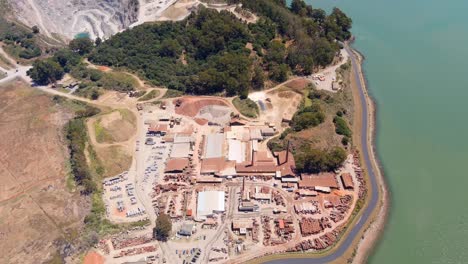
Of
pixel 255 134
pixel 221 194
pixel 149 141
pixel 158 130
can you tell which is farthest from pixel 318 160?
pixel 149 141

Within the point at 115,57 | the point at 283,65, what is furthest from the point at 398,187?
the point at 115,57

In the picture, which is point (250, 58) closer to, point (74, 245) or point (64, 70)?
point (64, 70)

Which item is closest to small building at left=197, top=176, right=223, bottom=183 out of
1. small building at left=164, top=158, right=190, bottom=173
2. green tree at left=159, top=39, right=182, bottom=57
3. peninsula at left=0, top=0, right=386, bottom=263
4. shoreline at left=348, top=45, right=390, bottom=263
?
peninsula at left=0, top=0, right=386, bottom=263

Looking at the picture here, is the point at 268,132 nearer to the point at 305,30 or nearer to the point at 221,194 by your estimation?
A: the point at 221,194

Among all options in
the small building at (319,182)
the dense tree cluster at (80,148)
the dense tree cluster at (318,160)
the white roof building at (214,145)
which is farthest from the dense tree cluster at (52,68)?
the small building at (319,182)

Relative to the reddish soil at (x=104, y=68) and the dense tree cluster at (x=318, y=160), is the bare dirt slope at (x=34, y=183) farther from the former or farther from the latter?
the dense tree cluster at (x=318, y=160)

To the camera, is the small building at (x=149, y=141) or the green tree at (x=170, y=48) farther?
the green tree at (x=170, y=48)

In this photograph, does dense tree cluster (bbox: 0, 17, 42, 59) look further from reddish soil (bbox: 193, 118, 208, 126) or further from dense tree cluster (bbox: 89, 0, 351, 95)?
reddish soil (bbox: 193, 118, 208, 126)
